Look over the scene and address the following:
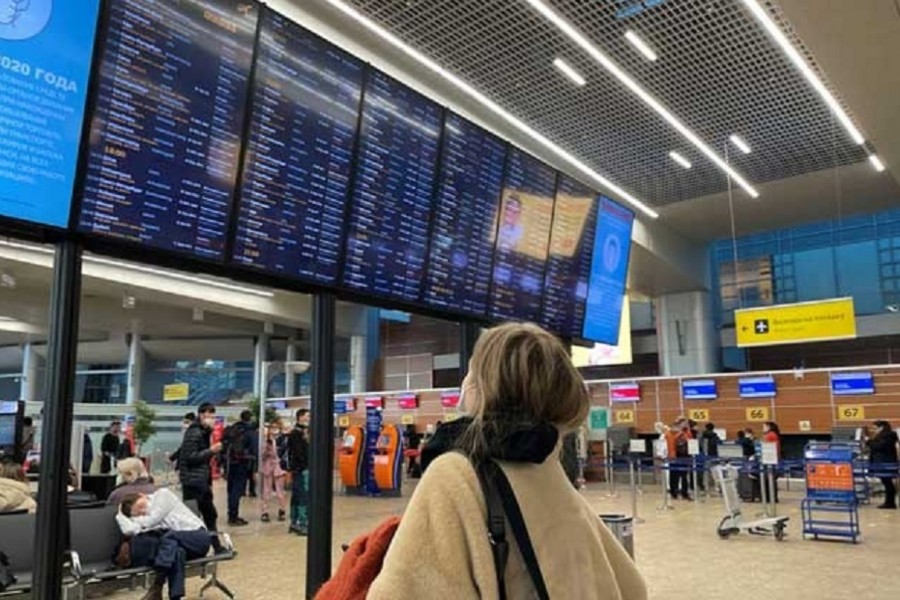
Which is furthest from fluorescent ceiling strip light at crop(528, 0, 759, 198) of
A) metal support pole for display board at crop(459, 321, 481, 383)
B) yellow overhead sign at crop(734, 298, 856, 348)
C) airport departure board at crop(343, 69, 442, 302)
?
metal support pole for display board at crop(459, 321, 481, 383)

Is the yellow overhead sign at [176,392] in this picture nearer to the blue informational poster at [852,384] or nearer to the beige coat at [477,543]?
the blue informational poster at [852,384]

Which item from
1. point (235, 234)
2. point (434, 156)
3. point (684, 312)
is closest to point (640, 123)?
point (434, 156)

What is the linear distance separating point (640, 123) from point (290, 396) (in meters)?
17.5

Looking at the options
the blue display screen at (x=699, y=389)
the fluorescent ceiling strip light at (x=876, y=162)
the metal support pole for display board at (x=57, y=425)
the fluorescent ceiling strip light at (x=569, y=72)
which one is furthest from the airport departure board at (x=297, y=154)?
the blue display screen at (x=699, y=389)

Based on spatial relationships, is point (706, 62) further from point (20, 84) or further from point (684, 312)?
point (684, 312)

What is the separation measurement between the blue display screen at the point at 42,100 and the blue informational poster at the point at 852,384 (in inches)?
617

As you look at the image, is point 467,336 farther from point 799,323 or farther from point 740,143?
point 799,323

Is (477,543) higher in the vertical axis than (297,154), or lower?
lower

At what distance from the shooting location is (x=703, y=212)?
13.8 m

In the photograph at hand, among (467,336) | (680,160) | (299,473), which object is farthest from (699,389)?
(467,336)

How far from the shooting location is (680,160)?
10.8m

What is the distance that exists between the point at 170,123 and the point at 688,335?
644 inches

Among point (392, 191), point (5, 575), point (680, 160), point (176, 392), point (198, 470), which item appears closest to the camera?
point (392, 191)

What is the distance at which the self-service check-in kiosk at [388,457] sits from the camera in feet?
47.1
